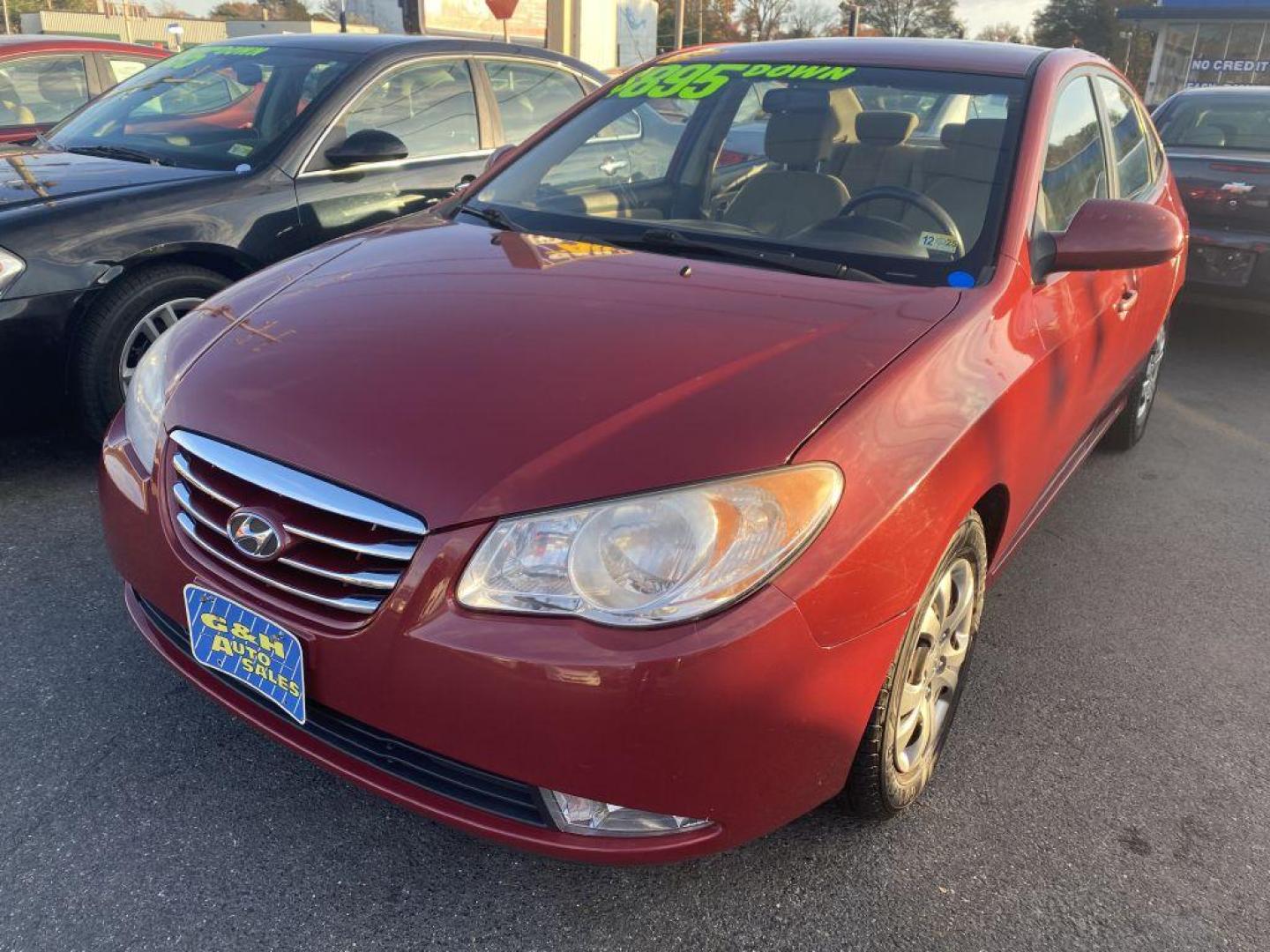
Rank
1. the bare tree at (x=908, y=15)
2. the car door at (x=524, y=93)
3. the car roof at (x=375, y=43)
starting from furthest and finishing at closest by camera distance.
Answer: the bare tree at (x=908, y=15)
the car door at (x=524, y=93)
the car roof at (x=375, y=43)

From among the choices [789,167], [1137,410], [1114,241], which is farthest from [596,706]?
[1137,410]

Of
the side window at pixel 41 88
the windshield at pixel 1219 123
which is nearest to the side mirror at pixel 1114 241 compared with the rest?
the windshield at pixel 1219 123

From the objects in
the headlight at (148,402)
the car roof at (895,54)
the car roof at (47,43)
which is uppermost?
the car roof at (895,54)

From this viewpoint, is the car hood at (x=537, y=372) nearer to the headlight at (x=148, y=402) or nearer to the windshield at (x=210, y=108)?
the headlight at (x=148, y=402)

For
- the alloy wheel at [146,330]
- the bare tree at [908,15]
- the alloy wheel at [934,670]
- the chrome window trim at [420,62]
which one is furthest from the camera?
the bare tree at [908,15]

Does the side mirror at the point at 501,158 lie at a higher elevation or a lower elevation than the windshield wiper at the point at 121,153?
higher

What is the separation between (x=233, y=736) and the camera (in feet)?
7.49

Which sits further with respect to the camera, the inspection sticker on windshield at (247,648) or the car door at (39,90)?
the car door at (39,90)

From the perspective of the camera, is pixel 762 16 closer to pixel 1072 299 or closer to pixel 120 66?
pixel 120 66

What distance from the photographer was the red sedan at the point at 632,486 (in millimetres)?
1562

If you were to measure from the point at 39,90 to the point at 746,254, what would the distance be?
595 centimetres

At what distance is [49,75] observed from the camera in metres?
6.38

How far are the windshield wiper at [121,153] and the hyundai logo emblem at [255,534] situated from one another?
281 centimetres

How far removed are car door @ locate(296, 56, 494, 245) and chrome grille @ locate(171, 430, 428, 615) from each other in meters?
2.48
